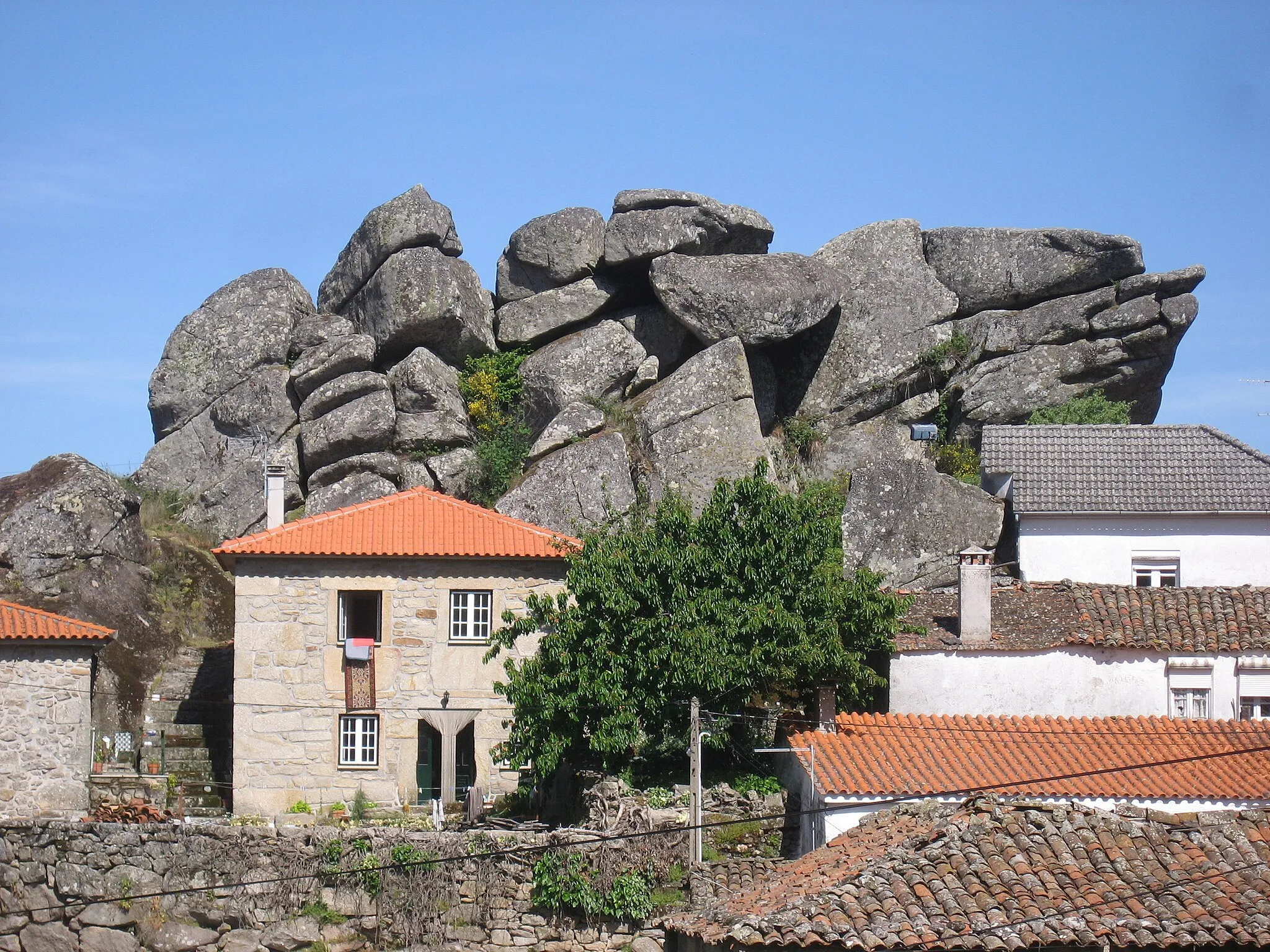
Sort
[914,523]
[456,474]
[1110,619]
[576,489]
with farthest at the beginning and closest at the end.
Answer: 1. [456,474]
2. [576,489]
3. [914,523]
4. [1110,619]

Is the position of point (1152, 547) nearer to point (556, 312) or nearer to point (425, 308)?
point (556, 312)

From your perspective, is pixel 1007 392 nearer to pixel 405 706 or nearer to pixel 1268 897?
pixel 405 706

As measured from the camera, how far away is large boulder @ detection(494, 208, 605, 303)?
4431cm

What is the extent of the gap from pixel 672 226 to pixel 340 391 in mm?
10310

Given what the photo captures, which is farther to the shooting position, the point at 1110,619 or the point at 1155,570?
the point at 1155,570

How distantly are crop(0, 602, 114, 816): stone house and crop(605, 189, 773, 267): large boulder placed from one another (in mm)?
19794

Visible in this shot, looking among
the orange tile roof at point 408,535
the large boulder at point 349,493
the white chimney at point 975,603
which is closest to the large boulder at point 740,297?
the large boulder at point 349,493

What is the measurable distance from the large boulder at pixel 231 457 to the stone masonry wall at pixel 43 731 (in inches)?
471

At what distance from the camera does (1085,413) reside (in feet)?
136

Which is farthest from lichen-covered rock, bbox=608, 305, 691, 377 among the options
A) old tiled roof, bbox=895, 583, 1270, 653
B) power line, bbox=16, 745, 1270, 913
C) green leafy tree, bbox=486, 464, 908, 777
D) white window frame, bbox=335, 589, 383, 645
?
power line, bbox=16, 745, 1270, 913

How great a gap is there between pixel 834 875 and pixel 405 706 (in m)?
12.8

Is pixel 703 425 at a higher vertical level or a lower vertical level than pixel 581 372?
lower

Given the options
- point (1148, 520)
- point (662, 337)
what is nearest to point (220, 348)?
point (662, 337)

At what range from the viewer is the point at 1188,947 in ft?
58.3
